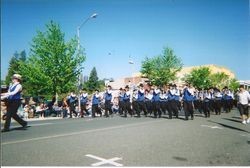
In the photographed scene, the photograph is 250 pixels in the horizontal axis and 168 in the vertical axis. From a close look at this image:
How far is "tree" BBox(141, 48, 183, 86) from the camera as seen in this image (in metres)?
49.4

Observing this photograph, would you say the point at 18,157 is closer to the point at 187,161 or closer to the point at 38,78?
the point at 187,161

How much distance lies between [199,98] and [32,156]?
16.6 metres

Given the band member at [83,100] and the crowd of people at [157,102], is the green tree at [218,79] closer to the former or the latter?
the crowd of people at [157,102]

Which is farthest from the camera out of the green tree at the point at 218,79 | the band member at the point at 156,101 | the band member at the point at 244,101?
the green tree at the point at 218,79

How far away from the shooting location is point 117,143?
8180 mm

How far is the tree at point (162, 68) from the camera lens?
4939 cm

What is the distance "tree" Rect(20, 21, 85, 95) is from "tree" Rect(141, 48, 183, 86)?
19842mm

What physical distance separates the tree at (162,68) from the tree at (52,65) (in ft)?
65.1

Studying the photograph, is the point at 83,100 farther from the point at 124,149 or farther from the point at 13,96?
the point at 124,149

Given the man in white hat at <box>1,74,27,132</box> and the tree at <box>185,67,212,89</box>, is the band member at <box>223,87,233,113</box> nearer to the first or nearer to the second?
the man in white hat at <box>1,74,27,132</box>

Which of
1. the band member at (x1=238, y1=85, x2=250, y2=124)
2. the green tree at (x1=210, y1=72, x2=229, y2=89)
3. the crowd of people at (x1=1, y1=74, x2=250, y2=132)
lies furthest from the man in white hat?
the green tree at (x1=210, y1=72, x2=229, y2=89)

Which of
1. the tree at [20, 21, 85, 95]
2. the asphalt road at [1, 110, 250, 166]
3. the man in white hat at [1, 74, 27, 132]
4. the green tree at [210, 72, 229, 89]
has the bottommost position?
the asphalt road at [1, 110, 250, 166]

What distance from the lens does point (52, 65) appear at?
31.3 metres

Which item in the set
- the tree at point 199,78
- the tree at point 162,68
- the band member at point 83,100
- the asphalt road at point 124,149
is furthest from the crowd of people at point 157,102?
the tree at point 199,78
